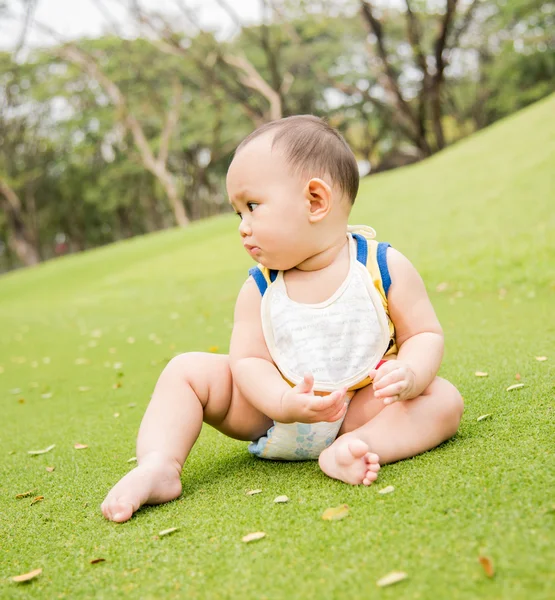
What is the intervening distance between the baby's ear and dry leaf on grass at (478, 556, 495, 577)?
47.2 inches

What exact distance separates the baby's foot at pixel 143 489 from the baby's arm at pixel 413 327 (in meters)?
0.78

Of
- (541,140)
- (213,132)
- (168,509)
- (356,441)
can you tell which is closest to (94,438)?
(168,509)

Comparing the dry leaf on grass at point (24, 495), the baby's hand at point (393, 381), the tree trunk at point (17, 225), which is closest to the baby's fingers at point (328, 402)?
the baby's hand at point (393, 381)

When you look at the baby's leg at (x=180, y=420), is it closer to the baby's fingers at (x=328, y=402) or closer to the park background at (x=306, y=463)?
the park background at (x=306, y=463)

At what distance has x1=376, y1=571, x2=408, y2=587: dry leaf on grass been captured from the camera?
57.1 inches

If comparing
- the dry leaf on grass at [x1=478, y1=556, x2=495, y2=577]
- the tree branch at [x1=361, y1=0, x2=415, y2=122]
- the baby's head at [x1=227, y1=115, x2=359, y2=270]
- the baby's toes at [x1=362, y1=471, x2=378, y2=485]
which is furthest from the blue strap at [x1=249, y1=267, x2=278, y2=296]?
the tree branch at [x1=361, y1=0, x2=415, y2=122]

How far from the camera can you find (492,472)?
194 cm

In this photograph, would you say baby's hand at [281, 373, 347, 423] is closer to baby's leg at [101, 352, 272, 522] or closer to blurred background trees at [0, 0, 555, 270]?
baby's leg at [101, 352, 272, 522]

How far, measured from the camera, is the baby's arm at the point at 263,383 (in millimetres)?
2062

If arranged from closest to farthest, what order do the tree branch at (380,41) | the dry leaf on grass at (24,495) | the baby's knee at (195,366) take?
the baby's knee at (195,366), the dry leaf on grass at (24,495), the tree branch at (380,41)

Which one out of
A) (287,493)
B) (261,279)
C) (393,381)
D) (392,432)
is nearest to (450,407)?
(392,432)

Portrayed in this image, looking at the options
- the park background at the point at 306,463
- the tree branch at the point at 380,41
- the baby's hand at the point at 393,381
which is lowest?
the park background at the point at 306,463

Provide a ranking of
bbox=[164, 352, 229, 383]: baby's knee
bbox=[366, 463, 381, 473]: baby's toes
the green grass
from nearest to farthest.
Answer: the green grass
bbox=[366, 463, 381, 473]: baby's toes
bbox=[164, 352, 229, 383]: baby's knee

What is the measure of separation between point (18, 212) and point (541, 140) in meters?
23.9
